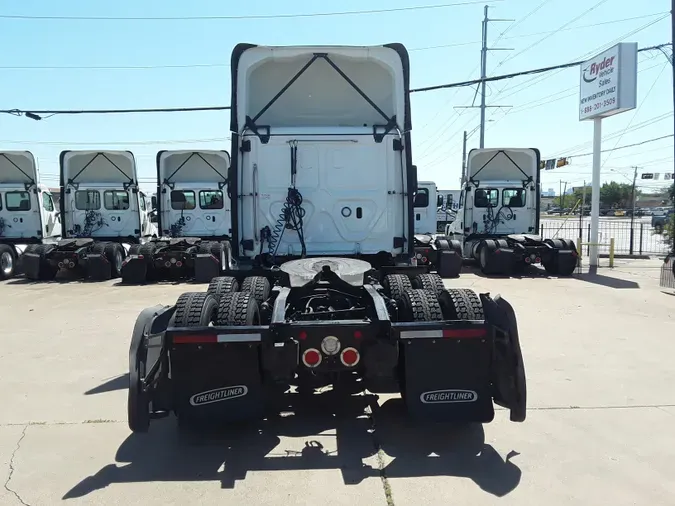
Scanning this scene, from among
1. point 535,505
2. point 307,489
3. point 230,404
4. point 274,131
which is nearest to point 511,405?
point 535,505

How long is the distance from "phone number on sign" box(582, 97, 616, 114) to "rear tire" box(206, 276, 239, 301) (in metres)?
16.2

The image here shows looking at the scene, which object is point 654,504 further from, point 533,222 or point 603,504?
point 533,222

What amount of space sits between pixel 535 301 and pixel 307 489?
900cm

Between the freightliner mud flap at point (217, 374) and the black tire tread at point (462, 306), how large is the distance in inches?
56.3

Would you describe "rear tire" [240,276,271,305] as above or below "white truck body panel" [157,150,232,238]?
below

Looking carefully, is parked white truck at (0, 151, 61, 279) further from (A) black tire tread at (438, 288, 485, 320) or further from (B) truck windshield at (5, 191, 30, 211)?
(A) black tire tread at (438, 288, 485, 320)

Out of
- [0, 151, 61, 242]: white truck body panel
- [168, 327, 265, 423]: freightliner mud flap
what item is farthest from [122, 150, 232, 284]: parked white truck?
[168, 327, 265, 423]: freightliner mud flap

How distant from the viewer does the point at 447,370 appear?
13.3ft

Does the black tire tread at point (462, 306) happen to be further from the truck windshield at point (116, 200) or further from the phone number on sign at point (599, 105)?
the phone number on sign at point (599, 105)

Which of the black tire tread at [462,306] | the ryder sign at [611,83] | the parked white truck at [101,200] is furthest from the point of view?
the ryder sign at [611,83]

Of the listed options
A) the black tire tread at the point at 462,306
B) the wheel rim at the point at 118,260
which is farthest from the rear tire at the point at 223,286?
the wheel rim at the point at 118,260

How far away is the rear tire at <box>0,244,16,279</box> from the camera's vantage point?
15826 mm

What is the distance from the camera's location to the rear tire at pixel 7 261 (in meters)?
15.8

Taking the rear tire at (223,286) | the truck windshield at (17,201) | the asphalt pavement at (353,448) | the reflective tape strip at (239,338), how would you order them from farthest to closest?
the truck windshield at (17,201) → the rear tire at (223,286) → the reflective tape strip at (239,338) → the asphalt pavement at (353,448)
